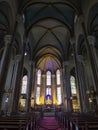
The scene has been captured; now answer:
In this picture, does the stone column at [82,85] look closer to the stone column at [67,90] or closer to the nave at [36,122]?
the nave at [36,122]

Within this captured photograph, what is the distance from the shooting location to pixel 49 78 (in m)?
32.1

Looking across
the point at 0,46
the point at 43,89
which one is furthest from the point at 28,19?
the point at 43,89

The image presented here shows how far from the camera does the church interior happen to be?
8330 mm

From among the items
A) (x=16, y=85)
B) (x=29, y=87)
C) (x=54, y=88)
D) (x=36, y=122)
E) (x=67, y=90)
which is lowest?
(x=36, y=122)

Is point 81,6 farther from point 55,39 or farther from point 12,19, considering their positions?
point 55,39

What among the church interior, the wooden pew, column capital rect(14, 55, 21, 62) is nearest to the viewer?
the wooden pew

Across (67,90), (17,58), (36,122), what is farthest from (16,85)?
(67,90)

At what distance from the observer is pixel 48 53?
88.6ft

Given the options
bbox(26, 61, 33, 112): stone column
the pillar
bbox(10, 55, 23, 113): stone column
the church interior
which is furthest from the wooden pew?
the pillar

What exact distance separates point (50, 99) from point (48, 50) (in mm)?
11763

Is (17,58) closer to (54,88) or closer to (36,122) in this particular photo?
(36,122)

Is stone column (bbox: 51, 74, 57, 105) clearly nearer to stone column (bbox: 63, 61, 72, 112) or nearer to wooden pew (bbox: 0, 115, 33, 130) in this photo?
stone column (bbox: 63, 61, 72, 112)

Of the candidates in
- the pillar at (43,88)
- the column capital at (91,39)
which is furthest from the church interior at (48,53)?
the pillar at (43,88)

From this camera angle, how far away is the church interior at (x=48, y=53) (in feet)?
27.3
